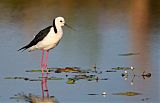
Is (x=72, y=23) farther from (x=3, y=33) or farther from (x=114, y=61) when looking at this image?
(x=114, y=61)

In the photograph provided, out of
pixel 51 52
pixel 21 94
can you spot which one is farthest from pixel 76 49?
pixel 21 94

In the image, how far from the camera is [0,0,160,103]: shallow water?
902cm

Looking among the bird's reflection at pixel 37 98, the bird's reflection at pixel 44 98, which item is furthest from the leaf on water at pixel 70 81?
the bird's reflection at pixel 37 98

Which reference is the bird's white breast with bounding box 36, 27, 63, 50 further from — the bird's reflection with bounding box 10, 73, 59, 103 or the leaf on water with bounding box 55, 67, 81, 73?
the bird's reflection with bounding box 10, 73, 59, 103

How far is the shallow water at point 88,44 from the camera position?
9016 millimetres

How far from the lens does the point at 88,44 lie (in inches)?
516

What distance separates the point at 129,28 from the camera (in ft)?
51.2

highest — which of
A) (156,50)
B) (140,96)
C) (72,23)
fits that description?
(72,23)

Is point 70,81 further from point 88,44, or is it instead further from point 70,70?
point 88,44

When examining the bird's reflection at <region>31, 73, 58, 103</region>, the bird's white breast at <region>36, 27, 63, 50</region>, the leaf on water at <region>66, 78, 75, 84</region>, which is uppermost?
the bird's white breast at <region>36, 27, 63, 50</region>

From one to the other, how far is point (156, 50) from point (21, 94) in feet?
13.3

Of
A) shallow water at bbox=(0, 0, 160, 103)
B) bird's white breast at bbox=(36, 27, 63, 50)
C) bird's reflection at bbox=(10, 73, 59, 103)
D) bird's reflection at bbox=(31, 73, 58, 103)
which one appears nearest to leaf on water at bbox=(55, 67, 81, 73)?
shallow water at bbox=(0, 0, 160, 103)

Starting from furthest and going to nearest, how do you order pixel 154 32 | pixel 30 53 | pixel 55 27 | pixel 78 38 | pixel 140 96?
pixel 154 32, pixel 78 38, pixel 30 53, pixel 55 27, pixel 140 96

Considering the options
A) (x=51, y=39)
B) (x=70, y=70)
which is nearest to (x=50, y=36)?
(x=51, y=39)
